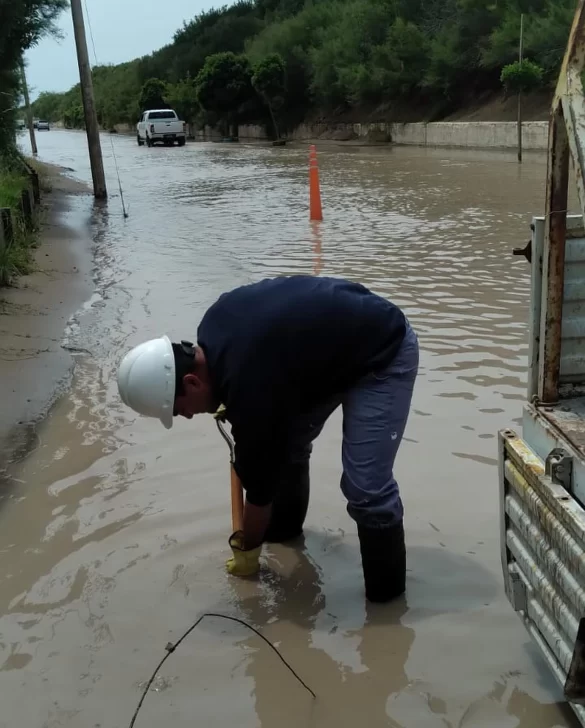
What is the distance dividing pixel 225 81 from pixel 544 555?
181 feet

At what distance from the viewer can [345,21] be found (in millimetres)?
50875

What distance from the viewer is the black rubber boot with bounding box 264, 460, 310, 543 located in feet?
11.4

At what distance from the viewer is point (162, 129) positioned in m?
43.2

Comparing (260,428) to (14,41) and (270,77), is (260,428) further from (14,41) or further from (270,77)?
(270,77)

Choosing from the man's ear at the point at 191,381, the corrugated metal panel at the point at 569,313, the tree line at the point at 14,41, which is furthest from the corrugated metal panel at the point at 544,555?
the tree line at the point at 14,41

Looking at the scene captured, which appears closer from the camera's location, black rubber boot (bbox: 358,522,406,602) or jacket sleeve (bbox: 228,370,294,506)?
jacket sleeve (bbox: 228,370,294,506)

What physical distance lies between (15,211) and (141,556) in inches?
301

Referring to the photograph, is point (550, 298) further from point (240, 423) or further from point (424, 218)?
point (424, 218)

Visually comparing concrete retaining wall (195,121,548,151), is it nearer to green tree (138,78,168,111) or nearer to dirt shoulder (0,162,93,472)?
dirt shoulder (0,162,93,472)

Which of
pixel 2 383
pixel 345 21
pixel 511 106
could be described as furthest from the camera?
pixel 345 21

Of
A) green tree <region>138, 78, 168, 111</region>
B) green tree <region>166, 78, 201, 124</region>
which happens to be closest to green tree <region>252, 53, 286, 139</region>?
green tree <region>166, 78, 201, 124</region>

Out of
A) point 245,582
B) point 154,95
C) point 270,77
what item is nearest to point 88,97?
point 245,582

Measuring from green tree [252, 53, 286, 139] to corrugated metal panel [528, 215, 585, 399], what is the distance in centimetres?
5101

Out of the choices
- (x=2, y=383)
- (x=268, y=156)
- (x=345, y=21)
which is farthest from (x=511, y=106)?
(x=2, y=383)
